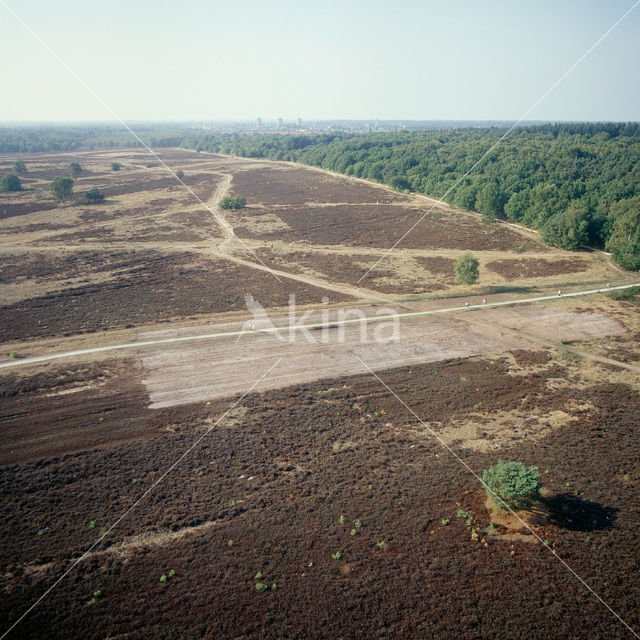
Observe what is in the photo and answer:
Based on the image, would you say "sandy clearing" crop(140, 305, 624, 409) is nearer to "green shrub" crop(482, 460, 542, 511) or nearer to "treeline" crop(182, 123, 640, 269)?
"green shrub" crop(482, 460, 542, 511)

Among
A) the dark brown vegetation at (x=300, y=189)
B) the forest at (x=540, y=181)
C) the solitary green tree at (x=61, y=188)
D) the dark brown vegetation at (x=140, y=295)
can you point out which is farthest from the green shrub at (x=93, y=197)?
the forest at (x=540, y=181)

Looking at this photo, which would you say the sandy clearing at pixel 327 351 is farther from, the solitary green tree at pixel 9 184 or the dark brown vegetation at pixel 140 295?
the solitary green tree at pixel 9 184

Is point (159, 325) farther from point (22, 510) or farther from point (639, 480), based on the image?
point (639, 480)

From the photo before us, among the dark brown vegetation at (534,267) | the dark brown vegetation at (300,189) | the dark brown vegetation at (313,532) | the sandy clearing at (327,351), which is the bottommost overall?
the dark brown vegetation at (313,532)

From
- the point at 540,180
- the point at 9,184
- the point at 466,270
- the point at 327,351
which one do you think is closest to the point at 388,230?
the point at 466,270

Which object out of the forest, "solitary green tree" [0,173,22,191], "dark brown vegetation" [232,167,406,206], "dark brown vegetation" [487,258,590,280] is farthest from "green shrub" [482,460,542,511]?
"solitary green tree" [0,173,22,191]

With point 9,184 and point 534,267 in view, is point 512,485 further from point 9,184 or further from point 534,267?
point 9,184
